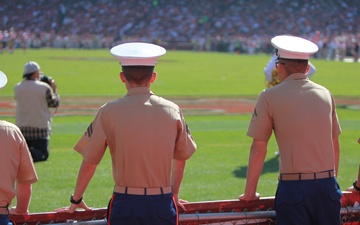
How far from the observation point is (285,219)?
5336 mm

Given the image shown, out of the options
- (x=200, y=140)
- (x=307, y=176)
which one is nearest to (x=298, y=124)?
(x=307, y=176)

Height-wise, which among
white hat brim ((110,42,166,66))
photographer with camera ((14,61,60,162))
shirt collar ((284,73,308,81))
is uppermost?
white hat brim ((110,42,166,66))

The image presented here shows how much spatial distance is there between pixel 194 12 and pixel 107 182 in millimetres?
60977

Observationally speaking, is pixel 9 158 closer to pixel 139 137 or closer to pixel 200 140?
pixel 139 137

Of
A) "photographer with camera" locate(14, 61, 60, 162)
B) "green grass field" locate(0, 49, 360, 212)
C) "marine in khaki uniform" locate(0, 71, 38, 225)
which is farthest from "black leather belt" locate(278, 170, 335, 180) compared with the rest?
"photographer with camera" locate(14, 61, 60, 162)

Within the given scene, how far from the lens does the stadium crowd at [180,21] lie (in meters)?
64.7

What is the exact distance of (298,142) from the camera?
5.38m

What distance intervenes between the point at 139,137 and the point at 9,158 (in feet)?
2.79

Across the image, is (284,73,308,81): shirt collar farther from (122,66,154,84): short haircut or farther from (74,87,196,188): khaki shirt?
(122,66,154,84): short haircut

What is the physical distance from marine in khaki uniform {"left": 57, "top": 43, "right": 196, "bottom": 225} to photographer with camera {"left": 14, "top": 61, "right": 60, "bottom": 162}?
289 inches

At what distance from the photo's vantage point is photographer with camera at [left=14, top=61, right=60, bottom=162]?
12.2m

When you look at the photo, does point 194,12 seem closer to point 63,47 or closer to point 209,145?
point 63,47

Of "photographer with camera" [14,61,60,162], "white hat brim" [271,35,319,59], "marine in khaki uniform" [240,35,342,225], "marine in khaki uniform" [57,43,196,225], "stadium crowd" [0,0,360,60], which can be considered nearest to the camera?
"marine in khaki uniform" [57,43,196,225]

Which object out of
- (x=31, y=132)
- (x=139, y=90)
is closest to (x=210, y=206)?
(x=139, y=90)
